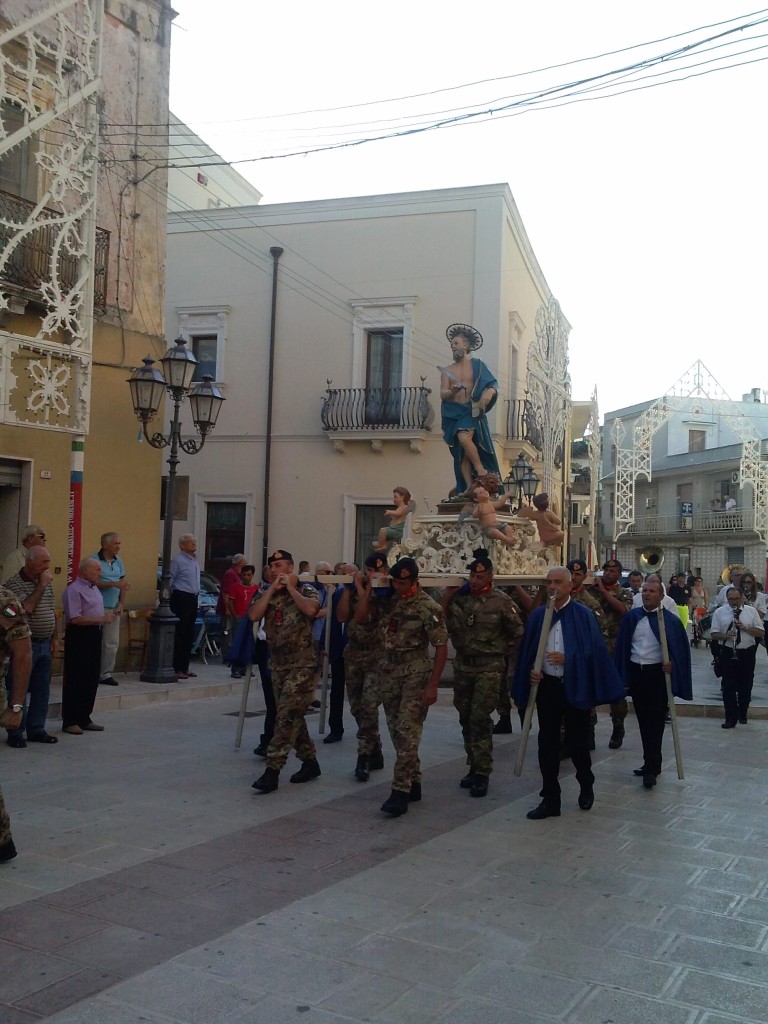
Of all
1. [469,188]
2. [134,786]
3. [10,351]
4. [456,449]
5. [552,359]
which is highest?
[469,188]

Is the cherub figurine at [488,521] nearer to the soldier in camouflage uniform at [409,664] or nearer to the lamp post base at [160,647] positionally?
the soldier in camouflage uniform at [409,664]

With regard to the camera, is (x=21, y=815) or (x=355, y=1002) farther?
(x=21, y=815)

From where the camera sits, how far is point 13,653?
5613 millimetres

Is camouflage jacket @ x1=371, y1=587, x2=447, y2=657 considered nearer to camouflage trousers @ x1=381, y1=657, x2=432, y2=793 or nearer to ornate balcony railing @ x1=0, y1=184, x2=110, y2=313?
camouflage trousers @ x1=381, y1=657, x2=432, y2=793

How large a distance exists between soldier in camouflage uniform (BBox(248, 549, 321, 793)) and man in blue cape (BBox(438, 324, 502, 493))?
4.54m

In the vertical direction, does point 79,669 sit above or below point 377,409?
below

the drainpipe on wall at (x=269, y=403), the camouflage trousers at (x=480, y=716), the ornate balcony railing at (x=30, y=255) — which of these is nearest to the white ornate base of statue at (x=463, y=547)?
the camouflage trousers at (x=480, y=716)

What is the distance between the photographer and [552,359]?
1711 cm

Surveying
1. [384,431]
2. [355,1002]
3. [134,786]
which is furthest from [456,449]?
[384,431]

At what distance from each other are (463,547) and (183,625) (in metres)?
4.56

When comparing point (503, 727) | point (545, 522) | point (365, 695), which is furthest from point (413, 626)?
point (545, 522)

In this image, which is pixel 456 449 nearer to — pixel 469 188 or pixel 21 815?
pixel 21 815

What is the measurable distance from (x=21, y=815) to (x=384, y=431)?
16113mm

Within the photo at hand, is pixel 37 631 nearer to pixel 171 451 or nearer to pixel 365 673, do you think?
pixel 365 673
